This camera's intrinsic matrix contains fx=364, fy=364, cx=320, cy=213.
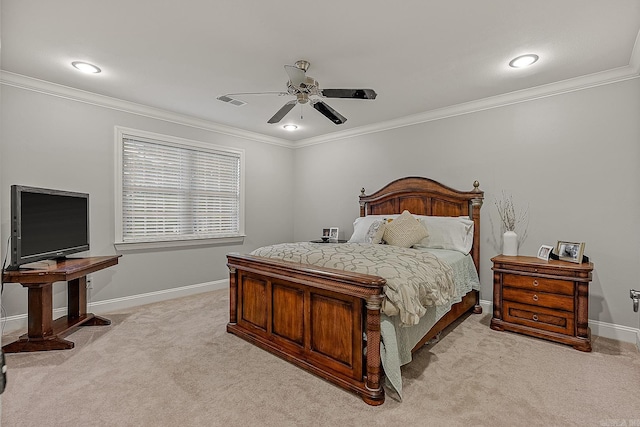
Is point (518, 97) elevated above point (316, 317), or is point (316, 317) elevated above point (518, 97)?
point (518, 97)

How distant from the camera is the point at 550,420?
2.20 meters

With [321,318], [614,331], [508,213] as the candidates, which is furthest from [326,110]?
[614,331]

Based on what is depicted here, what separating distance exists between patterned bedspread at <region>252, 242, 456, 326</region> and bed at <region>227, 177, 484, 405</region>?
8 cm

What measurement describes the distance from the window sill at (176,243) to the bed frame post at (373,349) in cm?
325

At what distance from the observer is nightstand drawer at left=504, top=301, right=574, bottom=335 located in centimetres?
323

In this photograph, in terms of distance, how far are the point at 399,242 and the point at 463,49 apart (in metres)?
1.94

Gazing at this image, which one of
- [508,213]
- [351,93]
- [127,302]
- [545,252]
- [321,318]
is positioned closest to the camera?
[321,318]

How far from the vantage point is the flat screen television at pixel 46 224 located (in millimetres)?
3049

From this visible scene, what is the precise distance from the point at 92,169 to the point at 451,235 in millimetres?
4072

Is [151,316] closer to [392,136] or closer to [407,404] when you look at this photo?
[407,404]

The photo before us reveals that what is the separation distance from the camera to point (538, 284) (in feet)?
11.0

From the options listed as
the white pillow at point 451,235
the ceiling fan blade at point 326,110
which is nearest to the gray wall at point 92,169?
the ceiling fan blade at point 326,110

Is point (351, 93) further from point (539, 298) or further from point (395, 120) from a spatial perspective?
point (539, 298)

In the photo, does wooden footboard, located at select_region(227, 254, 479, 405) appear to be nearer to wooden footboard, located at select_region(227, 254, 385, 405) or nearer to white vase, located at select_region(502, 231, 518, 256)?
wooden footboard, located at select_region(227, 254, 385, 405)
